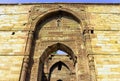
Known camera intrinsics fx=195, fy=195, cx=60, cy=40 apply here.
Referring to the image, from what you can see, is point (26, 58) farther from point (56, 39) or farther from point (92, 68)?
point (92, 68)

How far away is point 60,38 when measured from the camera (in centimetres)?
955

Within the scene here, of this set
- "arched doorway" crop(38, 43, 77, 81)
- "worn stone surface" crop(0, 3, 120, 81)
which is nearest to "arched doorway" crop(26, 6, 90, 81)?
"worn stone surface" crop(0, 3, 120, 81)

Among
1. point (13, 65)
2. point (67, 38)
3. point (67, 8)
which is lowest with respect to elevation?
point (13, 65)

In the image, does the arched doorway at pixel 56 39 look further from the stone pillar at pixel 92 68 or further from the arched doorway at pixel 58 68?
the arched doorway at pixel 58 68

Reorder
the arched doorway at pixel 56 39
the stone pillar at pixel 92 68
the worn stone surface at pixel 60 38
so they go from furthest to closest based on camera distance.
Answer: the arched doorway at pixel 56 39
the worn stone surface at pixel 60 38
the stone pillar at pixel 92 68

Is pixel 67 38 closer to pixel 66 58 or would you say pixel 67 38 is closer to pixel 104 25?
pixel 104 25

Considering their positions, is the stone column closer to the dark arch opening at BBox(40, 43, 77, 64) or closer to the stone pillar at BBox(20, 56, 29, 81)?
the stone pillar at BBox(20, 56, 29, 81)

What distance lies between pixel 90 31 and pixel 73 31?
A: 87 cm

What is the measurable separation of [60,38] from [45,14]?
1744 mm

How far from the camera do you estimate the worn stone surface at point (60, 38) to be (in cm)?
814

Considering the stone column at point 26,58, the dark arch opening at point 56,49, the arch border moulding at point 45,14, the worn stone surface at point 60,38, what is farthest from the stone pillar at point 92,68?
the stone column at point 26,58

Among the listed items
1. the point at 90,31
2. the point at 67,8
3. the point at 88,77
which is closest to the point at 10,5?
the point at 67,8

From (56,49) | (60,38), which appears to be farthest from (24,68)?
(60,38)

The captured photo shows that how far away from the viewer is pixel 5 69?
814 cm
